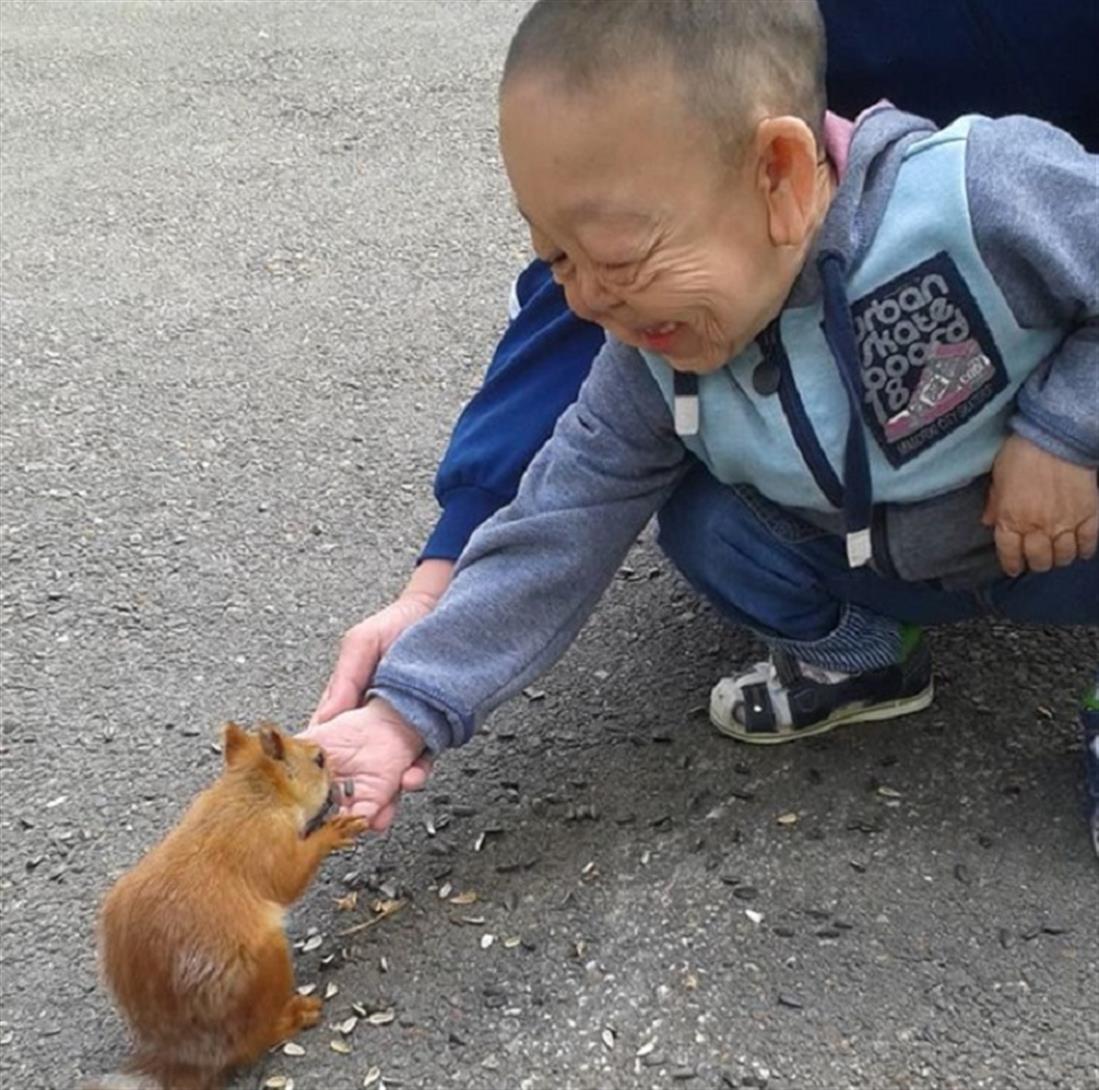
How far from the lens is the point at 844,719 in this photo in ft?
6.26

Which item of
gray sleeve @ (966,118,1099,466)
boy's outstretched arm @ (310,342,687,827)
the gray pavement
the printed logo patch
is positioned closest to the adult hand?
boy's outstretched arm @ (310,342,687,827)

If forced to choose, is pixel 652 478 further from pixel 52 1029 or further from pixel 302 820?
pixel 52 1029

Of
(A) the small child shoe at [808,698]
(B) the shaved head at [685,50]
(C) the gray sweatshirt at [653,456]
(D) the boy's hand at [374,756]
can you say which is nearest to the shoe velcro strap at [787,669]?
(A) the small child shoe at [808,698]

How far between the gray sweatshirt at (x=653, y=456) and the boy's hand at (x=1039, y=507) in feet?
0.06

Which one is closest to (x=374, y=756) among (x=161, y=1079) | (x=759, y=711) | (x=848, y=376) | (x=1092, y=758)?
(x=161, y=1079)

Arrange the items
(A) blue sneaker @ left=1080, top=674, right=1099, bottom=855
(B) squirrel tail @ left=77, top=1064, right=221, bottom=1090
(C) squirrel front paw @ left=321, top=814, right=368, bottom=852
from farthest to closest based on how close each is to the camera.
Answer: (A) blue sneaker @ left=1080, top=674, right=1099, bottom=855 < (C) squirrel front paw @ left=321, top=814, right=368, bottom=852 < (B) squirrel tail @ left=77, top=1064, right=221, bottom=1090

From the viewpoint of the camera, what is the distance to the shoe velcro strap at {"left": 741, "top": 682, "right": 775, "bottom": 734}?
6.16ft

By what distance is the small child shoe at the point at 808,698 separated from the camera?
1.88 meters

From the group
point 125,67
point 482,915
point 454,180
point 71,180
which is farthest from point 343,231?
point 482,915

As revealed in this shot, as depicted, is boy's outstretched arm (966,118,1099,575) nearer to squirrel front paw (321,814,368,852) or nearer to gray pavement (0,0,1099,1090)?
gray pavement (0,0,1099,1090)

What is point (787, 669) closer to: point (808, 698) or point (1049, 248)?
point (808, 698)

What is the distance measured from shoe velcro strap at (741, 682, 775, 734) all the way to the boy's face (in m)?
0.48

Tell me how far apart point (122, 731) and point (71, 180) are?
2.18 m

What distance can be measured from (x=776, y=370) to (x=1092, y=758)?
0.51 m
